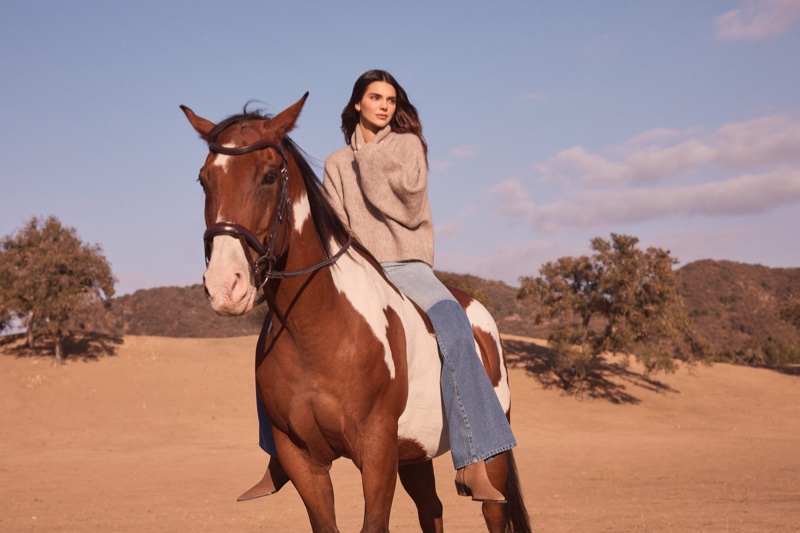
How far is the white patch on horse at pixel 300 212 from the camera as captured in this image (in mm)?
3850

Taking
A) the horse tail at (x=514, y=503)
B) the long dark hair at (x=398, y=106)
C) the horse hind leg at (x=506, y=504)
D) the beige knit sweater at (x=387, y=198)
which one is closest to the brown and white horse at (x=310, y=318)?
the beige knit sweater at (x=387, y=198)

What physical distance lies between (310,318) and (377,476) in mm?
854

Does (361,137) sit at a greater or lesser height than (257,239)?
greater

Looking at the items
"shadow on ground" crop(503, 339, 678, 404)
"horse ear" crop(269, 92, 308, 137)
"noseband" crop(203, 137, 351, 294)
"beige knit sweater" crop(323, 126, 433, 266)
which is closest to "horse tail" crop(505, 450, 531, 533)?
"beige knit sweater" crop(323, 126, 433, 266)

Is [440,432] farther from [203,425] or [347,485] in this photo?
[203,425]

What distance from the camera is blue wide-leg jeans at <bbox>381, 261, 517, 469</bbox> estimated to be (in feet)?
15.3

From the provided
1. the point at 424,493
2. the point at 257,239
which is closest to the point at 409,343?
the point at 257,239

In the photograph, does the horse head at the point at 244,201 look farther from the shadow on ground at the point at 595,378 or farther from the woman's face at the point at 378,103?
the shadow on ground at the point at 595,378

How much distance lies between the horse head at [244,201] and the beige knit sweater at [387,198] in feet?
2.77

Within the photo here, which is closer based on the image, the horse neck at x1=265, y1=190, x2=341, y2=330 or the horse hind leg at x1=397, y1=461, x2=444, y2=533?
the horse neck at x1=265, y1=190, x2=341, y2=330

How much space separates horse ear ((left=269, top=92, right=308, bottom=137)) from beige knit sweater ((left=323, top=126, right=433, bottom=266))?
86 cm

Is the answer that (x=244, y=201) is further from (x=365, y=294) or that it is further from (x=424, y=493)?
(x=424, y=493)

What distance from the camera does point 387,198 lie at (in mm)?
4648

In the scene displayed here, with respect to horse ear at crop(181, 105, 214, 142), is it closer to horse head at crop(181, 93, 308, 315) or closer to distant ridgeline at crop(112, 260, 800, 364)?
horse head at crop(181, 93, 308, 315)
